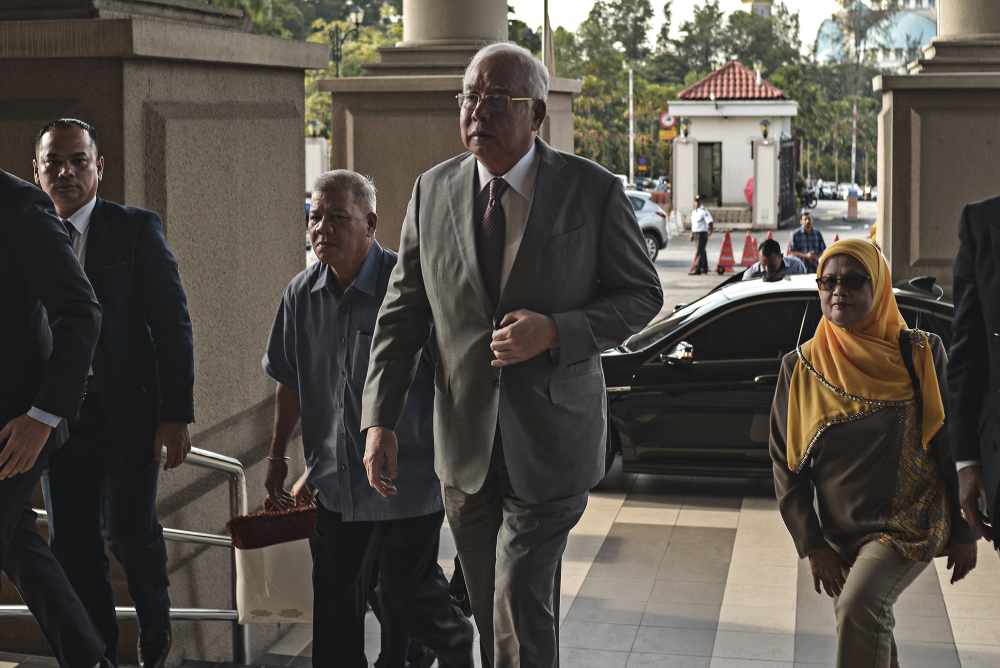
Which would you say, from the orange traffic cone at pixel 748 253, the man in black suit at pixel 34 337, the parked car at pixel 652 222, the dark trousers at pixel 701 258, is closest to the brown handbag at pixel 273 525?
the man in black suit at pixel 34 337

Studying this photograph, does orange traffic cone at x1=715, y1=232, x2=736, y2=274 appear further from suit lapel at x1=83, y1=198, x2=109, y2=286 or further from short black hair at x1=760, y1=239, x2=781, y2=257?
suit lapel at x1=83, y1=198, x2=109, y2=286

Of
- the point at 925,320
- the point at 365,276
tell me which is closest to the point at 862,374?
the point at 365,276

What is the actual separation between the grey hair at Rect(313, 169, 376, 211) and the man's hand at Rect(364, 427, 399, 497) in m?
0.92

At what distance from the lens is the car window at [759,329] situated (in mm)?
10242

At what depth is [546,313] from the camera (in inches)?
162

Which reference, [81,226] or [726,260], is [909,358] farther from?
[726,260]

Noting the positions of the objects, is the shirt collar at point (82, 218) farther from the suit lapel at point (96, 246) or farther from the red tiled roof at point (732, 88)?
the red tiled roof at point (732, 88)

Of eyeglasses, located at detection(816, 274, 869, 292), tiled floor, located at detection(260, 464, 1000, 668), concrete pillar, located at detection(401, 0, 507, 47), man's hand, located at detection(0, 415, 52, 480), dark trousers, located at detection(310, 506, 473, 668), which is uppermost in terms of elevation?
concrete pillar, located at detection(401, 0, 507, 47)

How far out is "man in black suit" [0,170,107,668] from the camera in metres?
4.23

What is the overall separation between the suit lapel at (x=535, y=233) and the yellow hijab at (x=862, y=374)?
883 mm

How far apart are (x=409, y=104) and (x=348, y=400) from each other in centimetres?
703

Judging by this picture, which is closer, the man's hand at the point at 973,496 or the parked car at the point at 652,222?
the man's hand at the point at 973,496

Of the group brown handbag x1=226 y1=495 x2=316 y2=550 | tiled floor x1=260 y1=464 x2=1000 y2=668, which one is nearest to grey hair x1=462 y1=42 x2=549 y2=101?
brown handbag x1=226 y1=495 x2=316 y2=550

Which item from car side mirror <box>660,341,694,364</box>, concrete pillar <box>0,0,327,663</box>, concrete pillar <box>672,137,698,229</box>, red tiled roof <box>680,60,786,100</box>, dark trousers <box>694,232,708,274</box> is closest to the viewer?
concrete pillar <box>0,0,327,663</box>
